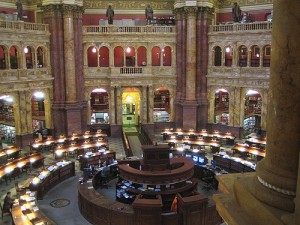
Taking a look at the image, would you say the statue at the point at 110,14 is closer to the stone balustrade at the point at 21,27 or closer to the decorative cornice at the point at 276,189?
the stone balustrade at the point at 21,27

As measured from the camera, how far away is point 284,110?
174 inches

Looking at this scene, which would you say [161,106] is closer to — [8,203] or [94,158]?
[94,158]

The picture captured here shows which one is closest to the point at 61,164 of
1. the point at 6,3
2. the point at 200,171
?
the point at 200,171

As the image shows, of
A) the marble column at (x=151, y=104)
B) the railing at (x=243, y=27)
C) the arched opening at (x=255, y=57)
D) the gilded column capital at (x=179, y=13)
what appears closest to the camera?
the railing at (x=243, y=27)

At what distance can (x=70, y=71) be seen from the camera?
29406 millimetres

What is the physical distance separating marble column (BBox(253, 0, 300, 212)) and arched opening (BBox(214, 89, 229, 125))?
28.5m

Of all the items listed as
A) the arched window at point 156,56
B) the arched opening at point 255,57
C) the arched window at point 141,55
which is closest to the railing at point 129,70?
the arched window at point 141,55

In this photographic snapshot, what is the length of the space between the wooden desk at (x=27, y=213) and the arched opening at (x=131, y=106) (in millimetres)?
19417

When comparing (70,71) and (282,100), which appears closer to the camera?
(282,100)

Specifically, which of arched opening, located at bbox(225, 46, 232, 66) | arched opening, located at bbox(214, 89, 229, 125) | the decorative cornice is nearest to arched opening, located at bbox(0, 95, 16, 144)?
arched opening, located at bbox(214, 89, 229, 125)

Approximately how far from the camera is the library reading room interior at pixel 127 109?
55.7 feet

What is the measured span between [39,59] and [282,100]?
110ft

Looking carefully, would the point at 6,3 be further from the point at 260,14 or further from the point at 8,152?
the point at 260,14

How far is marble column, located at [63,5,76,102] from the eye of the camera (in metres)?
28.6
